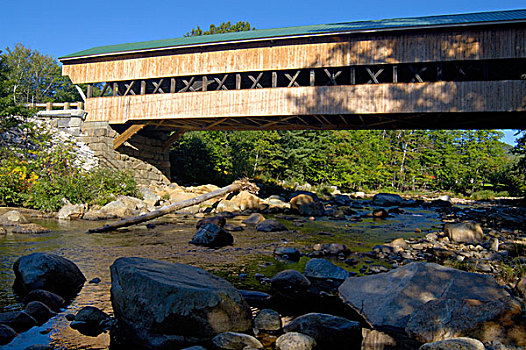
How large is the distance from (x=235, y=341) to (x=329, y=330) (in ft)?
2.52

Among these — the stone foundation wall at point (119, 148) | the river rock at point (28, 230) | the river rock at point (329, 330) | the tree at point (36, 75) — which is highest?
the tree at point (36, 75)

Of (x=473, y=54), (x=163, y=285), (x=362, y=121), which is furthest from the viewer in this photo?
(x=362, y=121)

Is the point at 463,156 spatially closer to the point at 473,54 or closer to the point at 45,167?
the point at 473,54

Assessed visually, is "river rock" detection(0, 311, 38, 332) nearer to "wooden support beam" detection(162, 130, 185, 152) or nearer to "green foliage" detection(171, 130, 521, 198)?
"wooden support beam" detection(162, 130, 185, 152)

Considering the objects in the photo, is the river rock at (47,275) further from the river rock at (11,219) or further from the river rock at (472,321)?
the river rock at (11,219)

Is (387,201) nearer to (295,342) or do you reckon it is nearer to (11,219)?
(11,219)

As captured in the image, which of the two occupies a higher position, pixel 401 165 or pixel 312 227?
pixel 401 165

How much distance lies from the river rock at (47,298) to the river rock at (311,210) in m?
10.0

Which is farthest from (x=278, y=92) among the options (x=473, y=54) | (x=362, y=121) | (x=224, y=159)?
(x=224, y=159)

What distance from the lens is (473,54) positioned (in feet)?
35.9

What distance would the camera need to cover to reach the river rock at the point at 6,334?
8.70 feet

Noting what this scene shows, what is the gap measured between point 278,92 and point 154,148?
720 cm

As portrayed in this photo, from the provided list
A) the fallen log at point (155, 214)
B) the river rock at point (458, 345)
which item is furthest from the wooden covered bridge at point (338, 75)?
the river rock at point (458, 345)

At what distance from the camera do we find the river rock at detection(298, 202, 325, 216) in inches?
508
